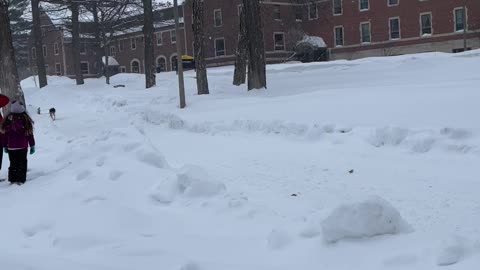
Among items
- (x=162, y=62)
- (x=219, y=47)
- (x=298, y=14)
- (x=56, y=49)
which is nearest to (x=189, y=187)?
(x=219, y=47)

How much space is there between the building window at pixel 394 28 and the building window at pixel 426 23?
7.97ft

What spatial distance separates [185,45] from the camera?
208 ft

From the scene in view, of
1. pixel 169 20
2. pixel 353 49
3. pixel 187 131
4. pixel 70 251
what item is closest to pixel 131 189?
pixel 70 251

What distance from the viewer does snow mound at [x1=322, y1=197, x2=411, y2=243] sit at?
4.91 metres

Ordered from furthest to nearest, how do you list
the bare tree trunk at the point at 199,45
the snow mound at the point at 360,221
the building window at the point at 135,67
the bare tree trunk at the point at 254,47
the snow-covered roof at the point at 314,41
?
the building window at the point at 135,67 < the snow-covered roof at the point at 314,41 < the bare tree trunk at the point at 199,45 < the bare tree trunk at the point at 254,47 < the snow mound at the point at 360,221

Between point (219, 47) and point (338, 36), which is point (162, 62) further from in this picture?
point (338, 36)

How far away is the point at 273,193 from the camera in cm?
709

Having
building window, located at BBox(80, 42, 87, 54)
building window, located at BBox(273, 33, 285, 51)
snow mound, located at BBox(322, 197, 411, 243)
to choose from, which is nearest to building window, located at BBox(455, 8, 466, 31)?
building window, located at BBox(273, 33, 285, 51)

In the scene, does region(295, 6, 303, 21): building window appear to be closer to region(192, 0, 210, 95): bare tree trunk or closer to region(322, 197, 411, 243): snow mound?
region(192, 0, 210, 95): bare tree trunk

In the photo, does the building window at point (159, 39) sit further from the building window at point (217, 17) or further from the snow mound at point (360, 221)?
the snow mound at point (360, 221)

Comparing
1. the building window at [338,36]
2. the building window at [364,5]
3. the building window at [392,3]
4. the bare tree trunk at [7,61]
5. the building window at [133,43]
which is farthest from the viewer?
the building window at [133,43]

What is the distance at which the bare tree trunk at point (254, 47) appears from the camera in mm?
19109

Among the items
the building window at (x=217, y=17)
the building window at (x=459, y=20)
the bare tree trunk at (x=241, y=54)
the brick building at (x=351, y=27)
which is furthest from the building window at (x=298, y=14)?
the bare tree trunk at (x=241, y=54)

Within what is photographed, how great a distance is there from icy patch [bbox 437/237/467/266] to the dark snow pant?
684 centimetres
